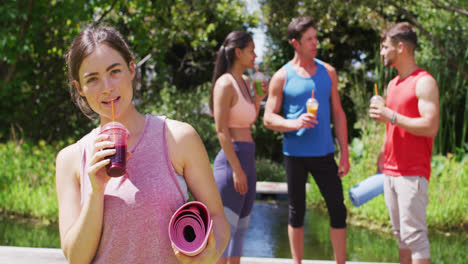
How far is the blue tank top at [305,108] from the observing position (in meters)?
3.51

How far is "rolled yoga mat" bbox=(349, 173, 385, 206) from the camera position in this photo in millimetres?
3531

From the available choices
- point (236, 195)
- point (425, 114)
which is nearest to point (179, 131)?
point (236, 195)

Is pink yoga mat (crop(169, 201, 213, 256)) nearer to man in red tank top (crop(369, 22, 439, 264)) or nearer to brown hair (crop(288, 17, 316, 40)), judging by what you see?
man in red tank top (crop(369, 22, 439, 264))

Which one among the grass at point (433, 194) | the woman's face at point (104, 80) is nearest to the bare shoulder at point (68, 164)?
the woman's face at point (104, 80)

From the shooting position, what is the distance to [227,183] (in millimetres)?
3135

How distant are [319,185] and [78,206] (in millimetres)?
2332

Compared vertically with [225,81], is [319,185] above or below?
below

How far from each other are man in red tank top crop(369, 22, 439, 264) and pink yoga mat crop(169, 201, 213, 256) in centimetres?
203

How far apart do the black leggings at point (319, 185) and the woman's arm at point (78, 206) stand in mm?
2245

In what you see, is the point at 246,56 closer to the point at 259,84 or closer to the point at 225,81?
the point at 225,81

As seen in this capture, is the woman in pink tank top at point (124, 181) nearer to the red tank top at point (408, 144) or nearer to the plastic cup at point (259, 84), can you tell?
the red tank top at point (408, 144)

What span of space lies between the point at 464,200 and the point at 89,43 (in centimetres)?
544

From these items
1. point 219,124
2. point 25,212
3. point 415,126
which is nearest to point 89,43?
point 219,124

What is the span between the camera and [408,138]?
10.3 ft
